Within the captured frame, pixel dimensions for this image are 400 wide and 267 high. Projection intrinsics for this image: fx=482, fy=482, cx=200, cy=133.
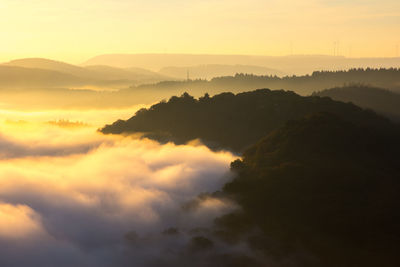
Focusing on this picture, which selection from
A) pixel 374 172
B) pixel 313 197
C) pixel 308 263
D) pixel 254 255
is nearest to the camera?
pixel 308 263

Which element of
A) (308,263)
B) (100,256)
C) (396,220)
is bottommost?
(100,256)

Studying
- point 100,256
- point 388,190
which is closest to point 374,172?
point 388,190

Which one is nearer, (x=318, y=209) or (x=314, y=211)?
(x=314, y=211)

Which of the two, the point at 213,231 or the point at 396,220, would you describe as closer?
the point at 396,220

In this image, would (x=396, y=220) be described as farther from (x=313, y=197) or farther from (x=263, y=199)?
(x=263, y=199)

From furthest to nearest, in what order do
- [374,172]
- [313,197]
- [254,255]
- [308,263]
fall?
[374,172]
[313,197]
[254,255]
[308,263]

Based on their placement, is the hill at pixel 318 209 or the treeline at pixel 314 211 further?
the treeline at pixel 314 211

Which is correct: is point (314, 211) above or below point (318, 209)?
below

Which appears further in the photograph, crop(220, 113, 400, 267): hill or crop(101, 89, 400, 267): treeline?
crop(101, 89, 400, 267): treeline
